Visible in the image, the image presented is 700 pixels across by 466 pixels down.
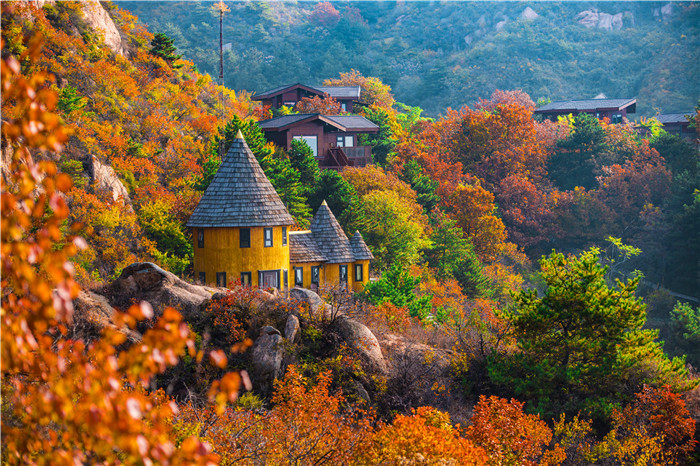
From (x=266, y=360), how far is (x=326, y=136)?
4598 cm

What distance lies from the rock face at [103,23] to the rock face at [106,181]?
20.4m

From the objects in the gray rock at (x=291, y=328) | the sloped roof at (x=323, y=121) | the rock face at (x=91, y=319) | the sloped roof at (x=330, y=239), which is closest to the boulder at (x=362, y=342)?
the gray rock at (x=291, y=328)

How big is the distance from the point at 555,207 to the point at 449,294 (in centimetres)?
2951

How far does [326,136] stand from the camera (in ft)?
228

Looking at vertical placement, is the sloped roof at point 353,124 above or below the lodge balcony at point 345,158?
above

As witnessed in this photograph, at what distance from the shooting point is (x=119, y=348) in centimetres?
2459

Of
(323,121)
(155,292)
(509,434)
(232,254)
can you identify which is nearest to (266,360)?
(155,292)

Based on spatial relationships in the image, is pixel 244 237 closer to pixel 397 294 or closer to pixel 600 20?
pixel 397 294

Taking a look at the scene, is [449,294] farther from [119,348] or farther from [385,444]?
[385,444]

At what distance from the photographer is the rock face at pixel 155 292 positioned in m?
28.0

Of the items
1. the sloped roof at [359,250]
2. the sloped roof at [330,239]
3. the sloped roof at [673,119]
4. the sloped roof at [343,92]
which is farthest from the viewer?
the sloped roof at [673,119]

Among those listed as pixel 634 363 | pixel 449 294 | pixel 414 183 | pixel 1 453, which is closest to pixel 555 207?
pixel 414 183

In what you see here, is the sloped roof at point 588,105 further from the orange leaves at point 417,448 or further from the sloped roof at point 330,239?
the orange leaves at point 417,448

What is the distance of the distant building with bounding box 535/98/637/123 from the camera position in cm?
9569
